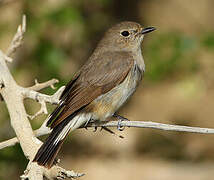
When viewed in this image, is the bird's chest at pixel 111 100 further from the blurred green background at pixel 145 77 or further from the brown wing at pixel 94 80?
the blurred green background at pixel 145 77

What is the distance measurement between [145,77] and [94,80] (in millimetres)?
1921

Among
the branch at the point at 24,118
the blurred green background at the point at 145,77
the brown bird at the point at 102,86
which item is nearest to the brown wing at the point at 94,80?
the brown bird at the point at 102,86

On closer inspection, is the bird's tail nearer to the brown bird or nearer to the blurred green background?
the brown bird

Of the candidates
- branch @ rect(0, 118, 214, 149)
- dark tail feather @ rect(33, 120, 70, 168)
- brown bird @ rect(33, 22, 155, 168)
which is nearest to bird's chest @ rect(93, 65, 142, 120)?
brown bird @ rect(33, 22, 155, 168)

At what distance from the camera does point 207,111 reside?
796cm

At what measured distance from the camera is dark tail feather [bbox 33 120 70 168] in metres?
3.06

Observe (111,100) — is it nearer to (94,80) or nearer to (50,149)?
(94,80)

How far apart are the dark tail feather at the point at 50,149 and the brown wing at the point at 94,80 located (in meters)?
0.09

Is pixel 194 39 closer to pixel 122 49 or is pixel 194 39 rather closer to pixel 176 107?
pixel 122 49

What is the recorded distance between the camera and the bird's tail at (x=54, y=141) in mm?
3098

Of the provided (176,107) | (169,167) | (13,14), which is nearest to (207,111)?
(176,107)

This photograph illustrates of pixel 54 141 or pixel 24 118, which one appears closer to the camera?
pixel 24 118

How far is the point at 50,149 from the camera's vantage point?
11.1ft

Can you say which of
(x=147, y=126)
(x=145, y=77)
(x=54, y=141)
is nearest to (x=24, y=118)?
(x=54, y=141)
